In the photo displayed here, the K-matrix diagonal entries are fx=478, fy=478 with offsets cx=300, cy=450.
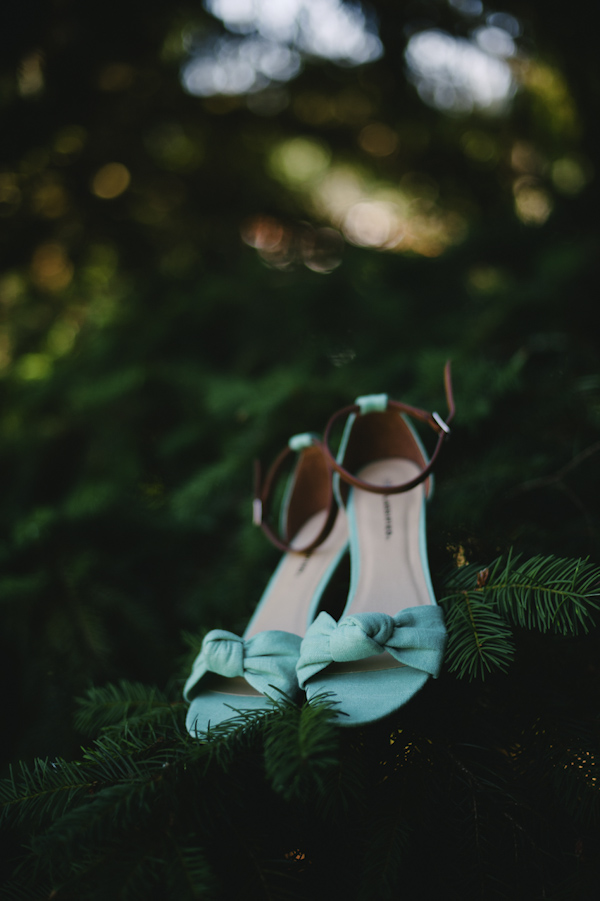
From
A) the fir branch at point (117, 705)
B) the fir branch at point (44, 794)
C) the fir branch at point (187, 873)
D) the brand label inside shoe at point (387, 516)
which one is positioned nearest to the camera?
the fir branch at point (187, 873)

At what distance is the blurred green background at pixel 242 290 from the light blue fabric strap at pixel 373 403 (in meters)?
0.25

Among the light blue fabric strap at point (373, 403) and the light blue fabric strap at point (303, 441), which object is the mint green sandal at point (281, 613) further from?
the light blue fabric strap at point (373, 403)

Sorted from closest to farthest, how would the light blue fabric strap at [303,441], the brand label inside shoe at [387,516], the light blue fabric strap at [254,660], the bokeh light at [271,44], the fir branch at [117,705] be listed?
the light blue fabric strap at [254,660] < the fir branch at [117,705] < the brand label inside shoe at [387,516] < the light blue fabric strap at [303,441] < the bokeh light at [271,44]

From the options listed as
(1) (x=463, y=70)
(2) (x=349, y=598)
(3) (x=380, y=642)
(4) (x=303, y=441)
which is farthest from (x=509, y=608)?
(1) (x=463, y=70)

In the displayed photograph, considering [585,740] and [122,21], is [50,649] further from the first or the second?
[122,21]

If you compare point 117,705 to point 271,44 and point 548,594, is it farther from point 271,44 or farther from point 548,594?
point 271,44

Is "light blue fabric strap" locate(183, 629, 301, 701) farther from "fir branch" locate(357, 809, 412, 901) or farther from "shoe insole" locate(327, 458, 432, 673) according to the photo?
"fir branch" locate(357, 809, 412, 901)

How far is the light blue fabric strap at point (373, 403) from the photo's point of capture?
1.02 metres

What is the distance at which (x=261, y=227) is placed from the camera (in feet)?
8.47

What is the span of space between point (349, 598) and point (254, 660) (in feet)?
0.70

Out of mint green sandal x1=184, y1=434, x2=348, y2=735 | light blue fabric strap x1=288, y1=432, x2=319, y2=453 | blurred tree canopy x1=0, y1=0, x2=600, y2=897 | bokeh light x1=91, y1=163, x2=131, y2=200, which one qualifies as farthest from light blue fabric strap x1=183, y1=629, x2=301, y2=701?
bokeh light x1=91, y1=163, x2=131, y2=200

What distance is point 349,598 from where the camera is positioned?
85cm

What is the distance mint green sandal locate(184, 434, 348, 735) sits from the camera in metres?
0.71

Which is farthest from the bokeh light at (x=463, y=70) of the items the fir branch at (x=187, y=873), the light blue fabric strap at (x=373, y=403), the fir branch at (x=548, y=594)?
the fir branch at (x=187, y=873)
